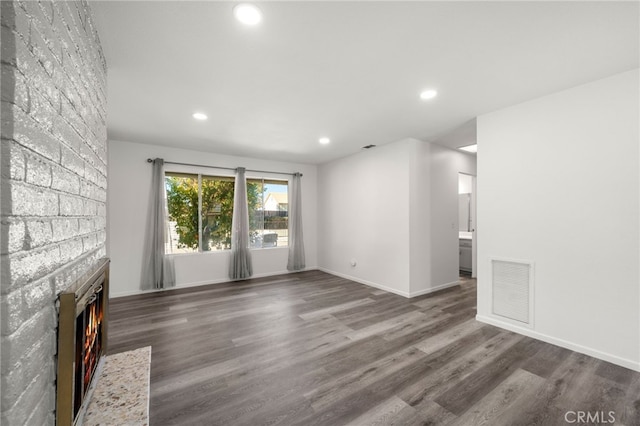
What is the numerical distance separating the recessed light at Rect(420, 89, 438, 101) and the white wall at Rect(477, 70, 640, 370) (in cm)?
98

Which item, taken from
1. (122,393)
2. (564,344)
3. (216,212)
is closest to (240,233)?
(216,212)

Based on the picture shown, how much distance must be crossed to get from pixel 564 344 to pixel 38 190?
3925 mm

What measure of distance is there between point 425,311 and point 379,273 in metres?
1.25

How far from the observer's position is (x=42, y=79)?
86 centimetres

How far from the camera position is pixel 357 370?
2219 millimetres

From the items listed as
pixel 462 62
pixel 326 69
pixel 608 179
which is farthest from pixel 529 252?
pixel 326 69

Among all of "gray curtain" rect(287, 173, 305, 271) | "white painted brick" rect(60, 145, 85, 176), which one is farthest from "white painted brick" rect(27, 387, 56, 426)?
"gray curtain" rect(287, 173, 305, 271)

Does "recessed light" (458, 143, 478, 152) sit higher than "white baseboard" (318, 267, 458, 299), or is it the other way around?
"recessed light" (458, 143, 478, 152)

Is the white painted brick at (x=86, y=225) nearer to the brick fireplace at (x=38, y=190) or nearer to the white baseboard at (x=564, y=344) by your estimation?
the brick fireplace at (x=38, y=190)

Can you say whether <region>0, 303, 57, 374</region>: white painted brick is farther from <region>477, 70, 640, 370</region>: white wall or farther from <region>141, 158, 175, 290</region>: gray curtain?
<region>141, 158, 175, 290</region>: gray curtain

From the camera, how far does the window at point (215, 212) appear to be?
4.80m

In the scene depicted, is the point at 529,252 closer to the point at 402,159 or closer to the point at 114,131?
the point at 402,159

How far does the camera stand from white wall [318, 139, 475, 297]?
4.25m

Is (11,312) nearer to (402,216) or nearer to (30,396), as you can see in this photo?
→ (30,396)
